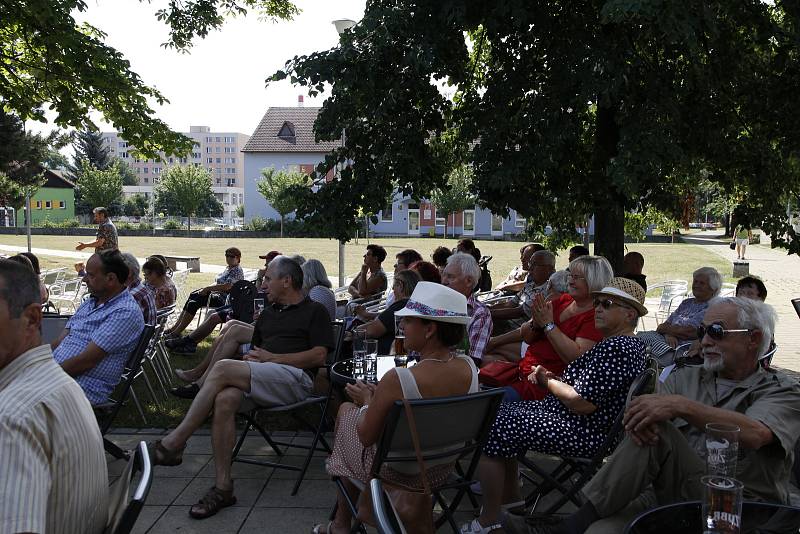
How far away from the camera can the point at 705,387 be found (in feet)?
10.6

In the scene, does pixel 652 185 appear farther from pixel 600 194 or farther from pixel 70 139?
pixel 70 139

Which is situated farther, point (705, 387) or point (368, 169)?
point (368, 169)

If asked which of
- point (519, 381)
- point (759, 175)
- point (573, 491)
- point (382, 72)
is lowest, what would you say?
point (573, 491)

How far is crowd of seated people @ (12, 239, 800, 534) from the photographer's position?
9.34 feet

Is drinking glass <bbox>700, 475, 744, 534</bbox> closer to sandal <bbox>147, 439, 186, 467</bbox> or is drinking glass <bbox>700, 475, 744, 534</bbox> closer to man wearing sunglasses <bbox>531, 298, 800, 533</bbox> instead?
man wearing sunglasses <bbox>531, 298, 800, 533</bbox>

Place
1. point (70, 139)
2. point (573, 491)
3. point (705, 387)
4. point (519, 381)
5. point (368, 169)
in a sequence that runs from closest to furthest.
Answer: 1. point (705, 387)
2. point (573, 491)
3. point (519, 381)
4. point (368, 169)
5. point (70, 139)

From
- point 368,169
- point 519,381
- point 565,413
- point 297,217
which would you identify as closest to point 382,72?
point 368,169

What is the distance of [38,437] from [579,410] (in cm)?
261

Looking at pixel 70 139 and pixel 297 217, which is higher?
pixel 70 139

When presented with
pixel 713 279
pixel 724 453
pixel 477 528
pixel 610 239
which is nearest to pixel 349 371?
pixel 477 528

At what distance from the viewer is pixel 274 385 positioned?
4.54 meters

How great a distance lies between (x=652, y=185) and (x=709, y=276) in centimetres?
99

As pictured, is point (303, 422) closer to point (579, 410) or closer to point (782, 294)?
point (579, 410)

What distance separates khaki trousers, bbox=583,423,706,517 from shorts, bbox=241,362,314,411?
7.51ft
